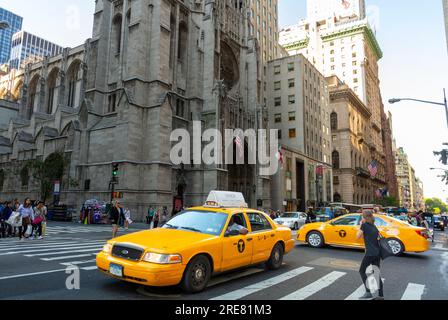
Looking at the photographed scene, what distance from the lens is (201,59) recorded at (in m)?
37.7

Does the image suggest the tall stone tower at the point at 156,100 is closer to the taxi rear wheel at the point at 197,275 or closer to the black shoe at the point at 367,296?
the taxi rear wheel at the point at 197,275

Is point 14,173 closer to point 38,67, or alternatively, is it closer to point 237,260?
point 38,67

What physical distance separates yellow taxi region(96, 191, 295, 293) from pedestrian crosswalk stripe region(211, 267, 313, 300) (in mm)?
552

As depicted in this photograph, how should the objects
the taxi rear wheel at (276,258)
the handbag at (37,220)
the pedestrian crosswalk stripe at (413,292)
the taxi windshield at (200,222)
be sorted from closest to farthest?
the pedestrian crosswalk stripe at (413,292) < the taxi windshield at (200,222) < the taxi rear wheel at (276,258) < the handbag at (37,220)

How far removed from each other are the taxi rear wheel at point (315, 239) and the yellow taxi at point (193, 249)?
552 centimetres

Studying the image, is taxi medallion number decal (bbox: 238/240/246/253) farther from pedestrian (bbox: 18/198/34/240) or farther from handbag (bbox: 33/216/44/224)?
pedestrian (bbox: 18/198/34/240)

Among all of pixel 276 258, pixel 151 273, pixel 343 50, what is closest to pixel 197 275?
pixel 151 273

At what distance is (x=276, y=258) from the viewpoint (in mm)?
8414

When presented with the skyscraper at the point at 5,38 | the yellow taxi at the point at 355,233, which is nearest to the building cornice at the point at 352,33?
the yellow taxi at the point at 355,233

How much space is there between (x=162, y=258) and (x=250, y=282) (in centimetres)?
236

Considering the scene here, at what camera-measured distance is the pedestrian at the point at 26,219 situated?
14703 millimetres

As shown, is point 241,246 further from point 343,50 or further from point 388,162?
point 388,162

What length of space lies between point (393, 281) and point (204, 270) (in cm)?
476
